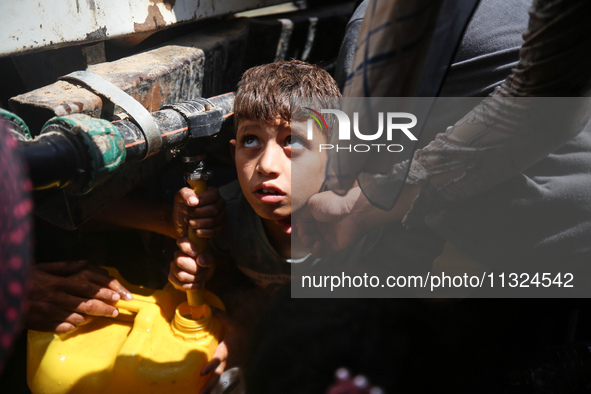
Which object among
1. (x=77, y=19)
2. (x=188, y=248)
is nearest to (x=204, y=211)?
(x=188, y=248)

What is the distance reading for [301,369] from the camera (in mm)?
980

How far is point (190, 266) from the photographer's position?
144 centimetres

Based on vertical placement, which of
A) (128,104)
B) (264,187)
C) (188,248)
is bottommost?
(188,248)

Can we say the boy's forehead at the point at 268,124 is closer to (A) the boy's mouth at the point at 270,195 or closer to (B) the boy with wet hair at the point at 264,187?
(B) the boy with wet hair at the point at 264,187

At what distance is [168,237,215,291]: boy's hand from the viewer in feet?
4.72

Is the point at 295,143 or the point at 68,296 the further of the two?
the point at 68,296

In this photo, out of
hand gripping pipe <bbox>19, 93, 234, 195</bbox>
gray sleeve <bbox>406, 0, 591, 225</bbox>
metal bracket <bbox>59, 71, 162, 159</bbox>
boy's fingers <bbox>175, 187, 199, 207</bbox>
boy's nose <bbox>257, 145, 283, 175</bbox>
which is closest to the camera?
gray sleeve <bbox>406, 0, 591, 225</bbox>

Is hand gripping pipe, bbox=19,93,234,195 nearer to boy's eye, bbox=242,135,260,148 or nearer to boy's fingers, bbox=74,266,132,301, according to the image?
boy's eye, bbox=242,135,260,148

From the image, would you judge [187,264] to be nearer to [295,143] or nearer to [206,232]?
[206,232]

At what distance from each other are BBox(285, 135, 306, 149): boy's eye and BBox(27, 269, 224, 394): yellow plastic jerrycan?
0.63 meters

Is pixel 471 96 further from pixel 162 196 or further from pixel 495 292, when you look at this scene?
pixel 162 196

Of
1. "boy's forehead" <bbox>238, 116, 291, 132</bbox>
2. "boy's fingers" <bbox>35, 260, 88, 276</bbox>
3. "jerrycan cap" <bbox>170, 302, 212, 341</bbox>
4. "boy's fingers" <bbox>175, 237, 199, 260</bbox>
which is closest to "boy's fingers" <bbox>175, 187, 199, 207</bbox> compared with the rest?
"boy's fingers" <bbox>175, 237, 199, 260</bbox>

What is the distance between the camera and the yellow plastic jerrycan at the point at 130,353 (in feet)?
4.54

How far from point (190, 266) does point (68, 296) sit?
40cm
